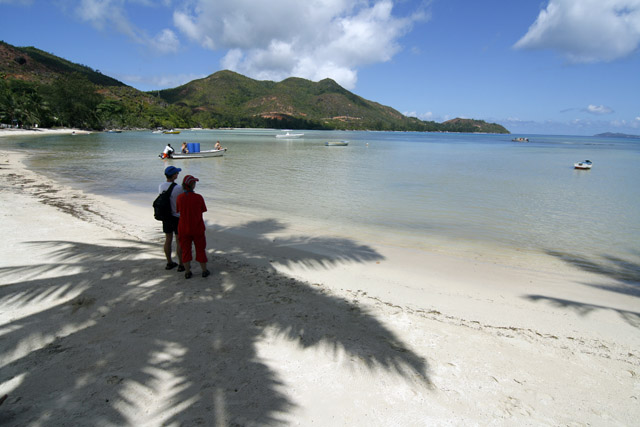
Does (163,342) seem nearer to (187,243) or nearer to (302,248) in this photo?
(187,243)

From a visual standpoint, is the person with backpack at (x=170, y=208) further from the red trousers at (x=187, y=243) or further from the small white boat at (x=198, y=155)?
the small white boat at (x=198, y=155)

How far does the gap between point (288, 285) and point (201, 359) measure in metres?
2.25

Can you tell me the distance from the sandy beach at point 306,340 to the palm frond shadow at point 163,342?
18 millimetres

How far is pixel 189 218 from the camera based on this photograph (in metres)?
5.27

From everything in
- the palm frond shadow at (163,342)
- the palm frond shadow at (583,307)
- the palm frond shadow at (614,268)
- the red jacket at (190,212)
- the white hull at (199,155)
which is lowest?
the palm frond shadow at (614,268)

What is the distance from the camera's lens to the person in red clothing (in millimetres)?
5203

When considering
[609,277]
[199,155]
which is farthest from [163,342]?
[199,155]

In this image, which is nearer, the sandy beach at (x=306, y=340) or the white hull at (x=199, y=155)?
the sandy beach at (x=306, y=340)

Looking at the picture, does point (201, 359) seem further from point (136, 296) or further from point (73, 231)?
point (73, 231)

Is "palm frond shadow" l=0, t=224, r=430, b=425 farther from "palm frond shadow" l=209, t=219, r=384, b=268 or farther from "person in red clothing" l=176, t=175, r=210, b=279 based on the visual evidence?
"palm frond shadow" l=209, t=219, r=384, b=268

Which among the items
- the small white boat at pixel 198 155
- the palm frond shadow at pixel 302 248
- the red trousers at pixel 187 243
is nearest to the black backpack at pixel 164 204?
the red trousers at pixel 187 243

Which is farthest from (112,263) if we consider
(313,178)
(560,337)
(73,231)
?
(313,178)

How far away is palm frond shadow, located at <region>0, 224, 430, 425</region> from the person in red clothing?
53cm

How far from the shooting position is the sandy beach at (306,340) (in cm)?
296
